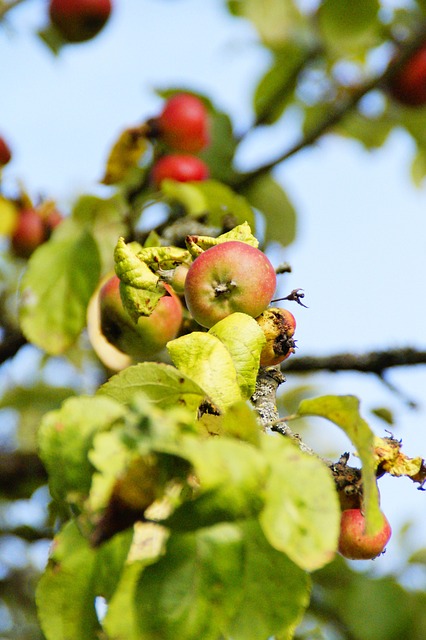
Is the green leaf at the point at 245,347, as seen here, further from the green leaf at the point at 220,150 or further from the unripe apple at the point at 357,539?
the green leaf at the point at 220,150

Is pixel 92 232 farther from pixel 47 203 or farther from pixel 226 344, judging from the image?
pixel 226 344

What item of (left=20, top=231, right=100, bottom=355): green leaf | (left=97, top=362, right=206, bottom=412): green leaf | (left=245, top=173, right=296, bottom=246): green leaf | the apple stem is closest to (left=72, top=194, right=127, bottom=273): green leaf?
(left=20, top=231, right=100, bottom=355): green leaf

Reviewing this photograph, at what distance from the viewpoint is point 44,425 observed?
2.04 ft

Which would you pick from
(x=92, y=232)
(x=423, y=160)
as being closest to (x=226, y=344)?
(x=92, y=232)

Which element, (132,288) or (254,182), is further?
(254,182)

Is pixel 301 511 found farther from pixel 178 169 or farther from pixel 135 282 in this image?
pixel 178 169

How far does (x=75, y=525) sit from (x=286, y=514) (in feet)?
0.62

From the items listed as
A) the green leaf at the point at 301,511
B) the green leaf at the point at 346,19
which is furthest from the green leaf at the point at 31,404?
the green leaf at the point at 301,511

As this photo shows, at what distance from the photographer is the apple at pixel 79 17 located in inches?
84.7

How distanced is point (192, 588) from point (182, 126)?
1517 mm

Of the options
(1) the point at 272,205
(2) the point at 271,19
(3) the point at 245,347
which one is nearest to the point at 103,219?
(1) the point at 272,205

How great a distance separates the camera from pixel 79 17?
2158mm

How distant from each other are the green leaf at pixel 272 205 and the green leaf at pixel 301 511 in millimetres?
1510

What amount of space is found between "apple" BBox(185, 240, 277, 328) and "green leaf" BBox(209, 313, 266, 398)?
58mm
